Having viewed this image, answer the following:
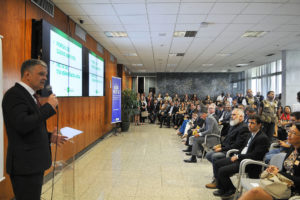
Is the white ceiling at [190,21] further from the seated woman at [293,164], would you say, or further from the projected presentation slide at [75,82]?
the seated woman at [293,164]

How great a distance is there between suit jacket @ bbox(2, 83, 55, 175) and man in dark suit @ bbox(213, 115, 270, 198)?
2555 millimetres

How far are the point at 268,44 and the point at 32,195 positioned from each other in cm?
878

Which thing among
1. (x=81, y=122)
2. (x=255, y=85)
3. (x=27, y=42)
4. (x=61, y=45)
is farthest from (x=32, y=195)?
(x=255, y=85)

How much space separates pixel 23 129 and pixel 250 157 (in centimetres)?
282

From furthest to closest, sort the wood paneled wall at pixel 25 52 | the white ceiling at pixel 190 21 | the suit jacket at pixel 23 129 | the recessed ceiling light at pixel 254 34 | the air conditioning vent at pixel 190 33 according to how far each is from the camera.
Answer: the recessed ceiling light at pixel 254 34 < the air conditioning vent at pixel 190 33 < the white ceiling at pixel 190 21 < the wood paneled wall at pixel 25 52 < the suit jacket at pixel 23 129

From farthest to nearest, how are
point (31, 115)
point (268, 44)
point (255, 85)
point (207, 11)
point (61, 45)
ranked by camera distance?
point (255, 85)
point (268, 44)
point (207, 11)
point (61, 45)
point (31, 115)

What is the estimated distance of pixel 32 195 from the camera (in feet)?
5.29

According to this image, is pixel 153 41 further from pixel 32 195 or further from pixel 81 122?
pixel 32 195

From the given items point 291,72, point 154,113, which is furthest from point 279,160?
point 154,113

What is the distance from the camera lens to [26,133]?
1562mm

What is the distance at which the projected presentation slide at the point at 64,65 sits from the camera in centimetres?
390

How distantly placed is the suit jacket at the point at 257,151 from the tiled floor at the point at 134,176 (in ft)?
2.46

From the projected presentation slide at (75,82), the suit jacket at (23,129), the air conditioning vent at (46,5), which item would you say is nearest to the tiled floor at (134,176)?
the suit jacket at (23,129)

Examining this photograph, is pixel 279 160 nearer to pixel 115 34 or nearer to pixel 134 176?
pixel 134 176
